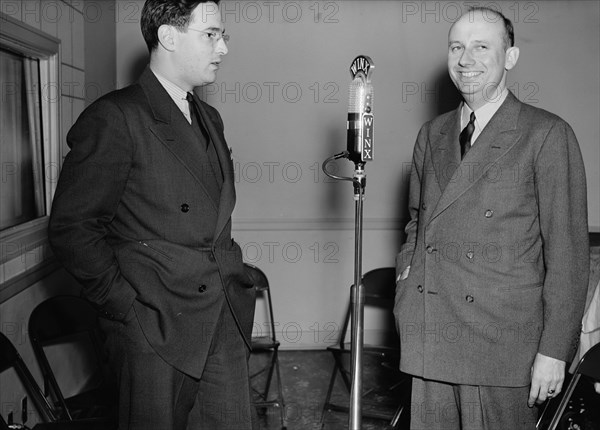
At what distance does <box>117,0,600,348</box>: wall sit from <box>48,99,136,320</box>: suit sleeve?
9.52 feet

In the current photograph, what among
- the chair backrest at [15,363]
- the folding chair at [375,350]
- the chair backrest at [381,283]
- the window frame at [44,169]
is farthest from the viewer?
the chair backrest at [381,283]

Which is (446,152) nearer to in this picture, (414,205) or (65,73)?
(414,205)

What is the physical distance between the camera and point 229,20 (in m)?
4.88

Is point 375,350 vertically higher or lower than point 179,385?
lower

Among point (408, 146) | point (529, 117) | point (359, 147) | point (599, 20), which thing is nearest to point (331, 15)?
point (408, 146)

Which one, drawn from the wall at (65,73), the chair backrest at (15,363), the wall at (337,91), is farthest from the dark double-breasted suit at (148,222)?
the wall at (337,91)

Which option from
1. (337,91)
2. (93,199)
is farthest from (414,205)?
(337,91)

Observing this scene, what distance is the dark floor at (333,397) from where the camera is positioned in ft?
10.8

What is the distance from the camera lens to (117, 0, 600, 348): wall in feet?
16.1

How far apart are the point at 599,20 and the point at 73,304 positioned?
3.80 m

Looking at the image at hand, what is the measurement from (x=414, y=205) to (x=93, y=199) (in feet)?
3.70

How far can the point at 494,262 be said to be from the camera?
84.8 inches

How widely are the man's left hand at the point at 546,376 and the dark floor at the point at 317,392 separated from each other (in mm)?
1662

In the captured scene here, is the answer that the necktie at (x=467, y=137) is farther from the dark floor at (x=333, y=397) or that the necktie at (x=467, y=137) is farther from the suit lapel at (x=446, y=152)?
the dark floor at (x=333, y=397)
